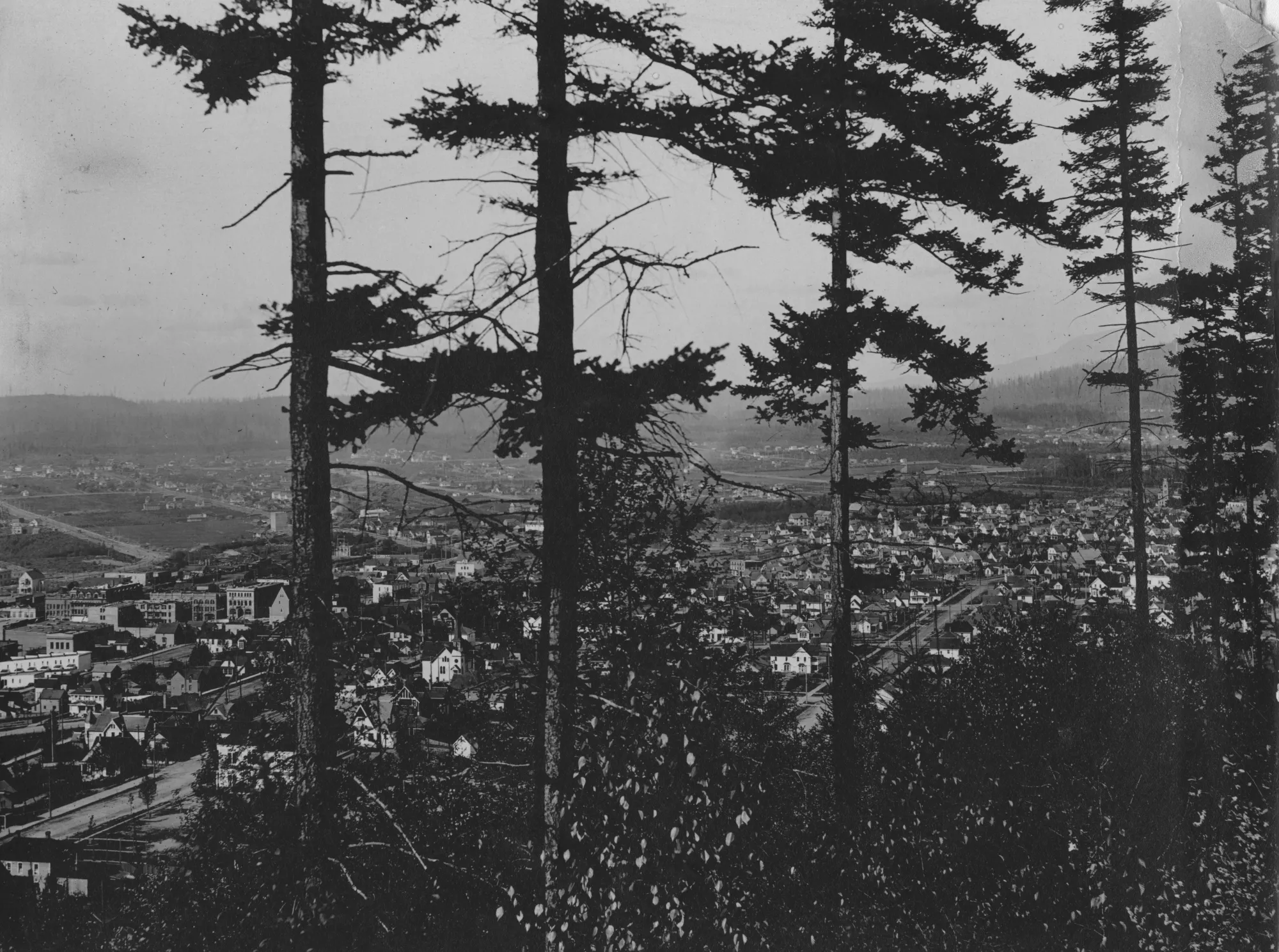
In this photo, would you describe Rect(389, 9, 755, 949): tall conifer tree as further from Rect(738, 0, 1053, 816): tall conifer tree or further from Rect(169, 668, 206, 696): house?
Rect(169, 668, 206, 696): house

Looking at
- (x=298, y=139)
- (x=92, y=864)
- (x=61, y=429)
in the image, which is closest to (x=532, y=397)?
(x=298, y=139)

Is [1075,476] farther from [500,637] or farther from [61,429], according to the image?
[61,429]

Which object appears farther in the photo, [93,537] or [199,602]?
[199,602]

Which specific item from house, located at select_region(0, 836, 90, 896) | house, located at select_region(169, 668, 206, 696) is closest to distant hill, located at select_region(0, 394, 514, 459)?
house, located at select_region(169, 668, 206, 696)

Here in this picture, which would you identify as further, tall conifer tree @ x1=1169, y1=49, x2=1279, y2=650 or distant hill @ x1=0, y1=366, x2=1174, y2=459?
tall conifer tree @ x1=1169, y1=49, x2=1279, y2=650

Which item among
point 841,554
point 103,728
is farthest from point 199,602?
point 841,554

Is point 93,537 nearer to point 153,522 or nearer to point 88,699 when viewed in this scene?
point 153,522
